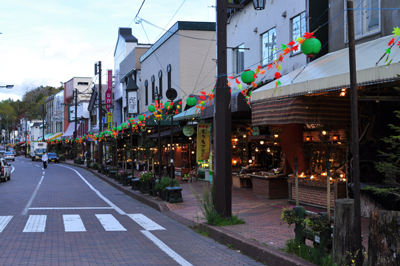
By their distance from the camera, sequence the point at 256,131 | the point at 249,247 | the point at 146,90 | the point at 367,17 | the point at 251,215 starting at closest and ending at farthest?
the point at 249,247 → the point at 367,17 → the point at 251,215 → the point at 256,131 → the point at 146,90

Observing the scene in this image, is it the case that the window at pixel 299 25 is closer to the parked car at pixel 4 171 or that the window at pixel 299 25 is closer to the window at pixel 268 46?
the window at pixel 268 46

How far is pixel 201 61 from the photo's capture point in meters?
27.8

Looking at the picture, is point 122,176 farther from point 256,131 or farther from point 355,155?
point 355,155

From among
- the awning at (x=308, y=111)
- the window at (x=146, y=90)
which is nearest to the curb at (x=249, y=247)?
the awning at (x=308, y=111)

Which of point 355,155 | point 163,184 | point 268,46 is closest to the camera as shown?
point 355,155

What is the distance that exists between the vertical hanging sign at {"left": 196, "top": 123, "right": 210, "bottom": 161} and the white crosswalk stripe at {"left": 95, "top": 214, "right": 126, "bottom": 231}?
849 cm

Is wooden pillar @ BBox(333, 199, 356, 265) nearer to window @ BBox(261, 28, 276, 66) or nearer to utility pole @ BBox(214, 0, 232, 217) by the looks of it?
utility pole @ BBox(214, 0, 232, 217)

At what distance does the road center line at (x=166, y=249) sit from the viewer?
25.3 ft

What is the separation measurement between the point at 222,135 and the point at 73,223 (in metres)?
4.65

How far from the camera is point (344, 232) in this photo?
19.6 ft

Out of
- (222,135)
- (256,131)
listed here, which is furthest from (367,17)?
(256,131)

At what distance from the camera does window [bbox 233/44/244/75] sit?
19641 millimetres

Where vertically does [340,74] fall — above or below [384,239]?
above

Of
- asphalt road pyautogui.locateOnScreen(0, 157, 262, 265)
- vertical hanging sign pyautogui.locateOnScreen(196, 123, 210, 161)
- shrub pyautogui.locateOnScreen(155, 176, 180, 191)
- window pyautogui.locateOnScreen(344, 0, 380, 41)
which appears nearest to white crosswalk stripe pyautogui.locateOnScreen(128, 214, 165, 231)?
asphalt road pyautogui.locateOnScreen(0, 157, 262, 265)
